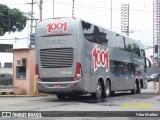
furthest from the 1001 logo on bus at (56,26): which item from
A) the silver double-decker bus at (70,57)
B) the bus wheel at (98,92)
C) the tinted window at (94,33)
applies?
the bus wheel at (98,92)

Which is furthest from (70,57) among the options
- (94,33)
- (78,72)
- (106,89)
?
(106,89)

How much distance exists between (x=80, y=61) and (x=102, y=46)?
316 cm

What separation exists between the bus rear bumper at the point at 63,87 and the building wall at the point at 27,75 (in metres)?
5.19

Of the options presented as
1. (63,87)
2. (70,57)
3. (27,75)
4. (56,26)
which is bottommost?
(63,87)

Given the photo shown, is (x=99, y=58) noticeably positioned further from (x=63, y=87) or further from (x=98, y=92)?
(x=63, y=87)

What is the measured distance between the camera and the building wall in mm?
23766

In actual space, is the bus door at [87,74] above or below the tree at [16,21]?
below

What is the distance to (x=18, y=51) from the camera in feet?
79.5

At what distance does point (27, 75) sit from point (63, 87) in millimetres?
6216

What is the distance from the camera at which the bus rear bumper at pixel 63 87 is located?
18.2 metres

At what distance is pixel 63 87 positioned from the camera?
721 inches

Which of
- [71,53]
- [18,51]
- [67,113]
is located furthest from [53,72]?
[67,113]

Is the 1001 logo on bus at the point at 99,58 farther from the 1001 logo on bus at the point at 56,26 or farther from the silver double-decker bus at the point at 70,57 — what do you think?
the 1001 logo on bus at the point at 56,26

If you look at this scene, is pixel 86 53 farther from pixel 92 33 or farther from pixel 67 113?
pixel 67 113
